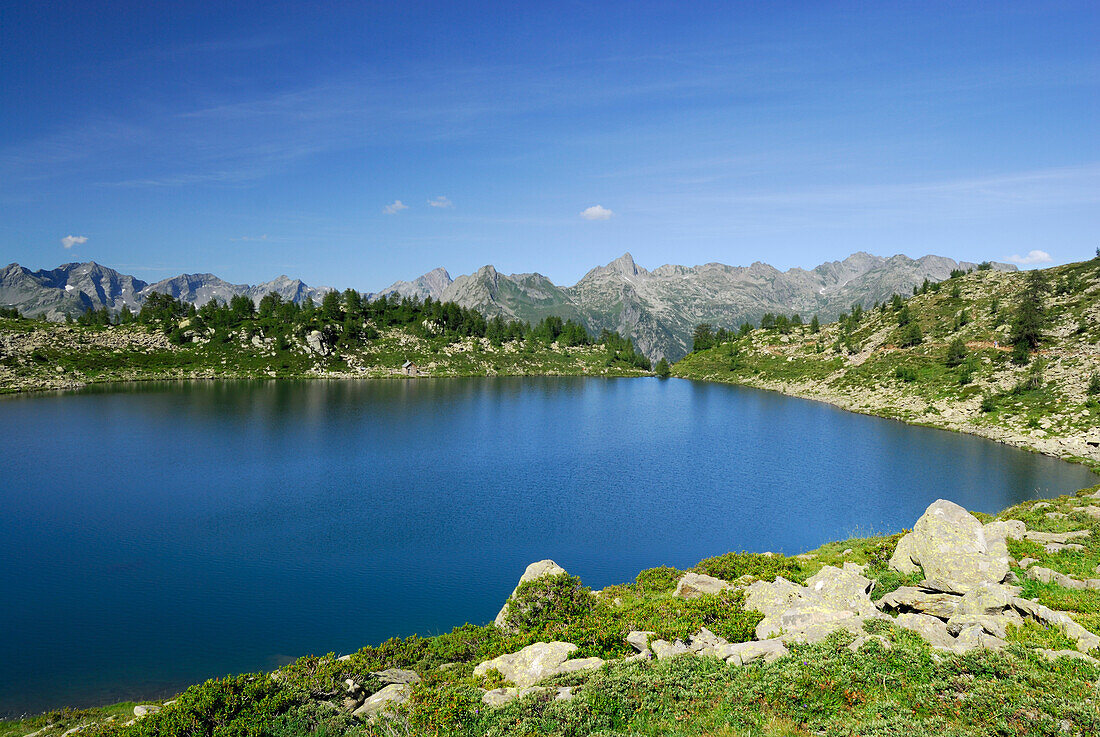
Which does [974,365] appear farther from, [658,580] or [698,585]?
[698,585]

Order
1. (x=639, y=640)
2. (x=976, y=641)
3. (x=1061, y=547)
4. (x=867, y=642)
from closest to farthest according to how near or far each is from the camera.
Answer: (x=976, y=641) → (x=867, y=642) → (x=639, y=640) → (x=1061, y=547)

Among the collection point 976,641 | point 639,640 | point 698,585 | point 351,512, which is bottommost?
point 351,512

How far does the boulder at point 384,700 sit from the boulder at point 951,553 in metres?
21.3

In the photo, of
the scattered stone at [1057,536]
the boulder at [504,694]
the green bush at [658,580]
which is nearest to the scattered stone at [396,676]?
the boulder at [504,694]

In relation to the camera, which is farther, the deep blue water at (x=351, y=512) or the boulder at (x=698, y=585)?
the deep blue water at (x=351, y=512)

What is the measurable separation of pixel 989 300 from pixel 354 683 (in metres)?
172

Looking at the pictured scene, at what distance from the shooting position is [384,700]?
18.2 m

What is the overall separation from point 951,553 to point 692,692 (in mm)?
15895

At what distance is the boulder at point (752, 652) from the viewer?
55.1 ft

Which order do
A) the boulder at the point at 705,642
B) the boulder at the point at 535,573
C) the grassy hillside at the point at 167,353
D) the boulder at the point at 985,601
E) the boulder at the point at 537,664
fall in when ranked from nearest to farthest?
the boulder at the point at 985,601
the boulder at the point at 537,664
the boulder at the point at 705,642
the boulder at the point at 535,573
the grassy hillside at the point at 167,353

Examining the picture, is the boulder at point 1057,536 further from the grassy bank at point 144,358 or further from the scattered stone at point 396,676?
the grassy bank at point 144,358

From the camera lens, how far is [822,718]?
13.3 meters

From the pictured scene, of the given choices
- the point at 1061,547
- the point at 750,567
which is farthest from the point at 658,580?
the point at 1061,547

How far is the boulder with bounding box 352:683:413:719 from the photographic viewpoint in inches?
685
